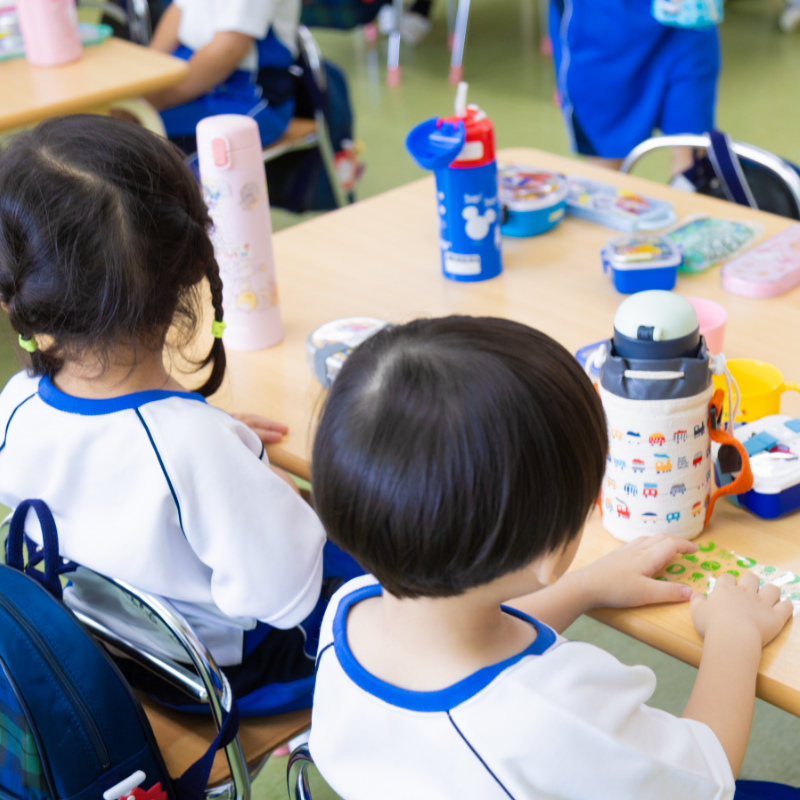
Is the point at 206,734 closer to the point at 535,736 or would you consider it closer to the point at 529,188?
the point at 535,736

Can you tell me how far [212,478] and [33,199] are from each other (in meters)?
0.28

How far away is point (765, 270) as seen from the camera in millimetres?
1213

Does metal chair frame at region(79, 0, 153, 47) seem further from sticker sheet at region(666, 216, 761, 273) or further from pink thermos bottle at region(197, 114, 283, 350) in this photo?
sticker sheet at region(666, 216, 761, 273)

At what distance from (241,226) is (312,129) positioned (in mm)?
1459

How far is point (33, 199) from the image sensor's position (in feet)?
2.65

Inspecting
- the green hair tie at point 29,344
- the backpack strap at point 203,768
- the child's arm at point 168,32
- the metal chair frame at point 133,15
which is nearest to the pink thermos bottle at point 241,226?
the green hair tie at point 29,344

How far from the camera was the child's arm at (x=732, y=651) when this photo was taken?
2.24 feet

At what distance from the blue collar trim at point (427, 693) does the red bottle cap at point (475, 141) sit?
0.67m

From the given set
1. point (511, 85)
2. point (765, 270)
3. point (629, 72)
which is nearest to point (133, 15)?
point (629, 72)

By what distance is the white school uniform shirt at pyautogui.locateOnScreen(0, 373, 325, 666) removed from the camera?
2.70 feet

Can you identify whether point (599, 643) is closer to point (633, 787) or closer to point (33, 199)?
point (633, 787)

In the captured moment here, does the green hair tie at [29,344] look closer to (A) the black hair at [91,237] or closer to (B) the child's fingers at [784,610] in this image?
(A) the black hair at [91,237]

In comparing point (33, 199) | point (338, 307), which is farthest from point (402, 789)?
point (338, 307)

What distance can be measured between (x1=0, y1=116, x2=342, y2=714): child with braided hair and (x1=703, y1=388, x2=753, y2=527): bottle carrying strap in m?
0.36
